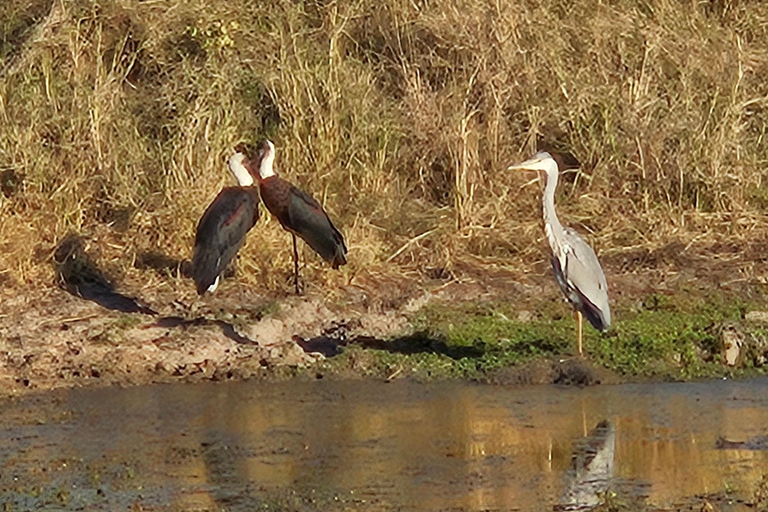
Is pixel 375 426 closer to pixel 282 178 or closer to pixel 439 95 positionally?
pixel 282 178

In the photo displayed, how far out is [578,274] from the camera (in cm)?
854

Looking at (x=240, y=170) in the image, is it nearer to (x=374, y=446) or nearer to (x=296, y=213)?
(x=296, y=213)

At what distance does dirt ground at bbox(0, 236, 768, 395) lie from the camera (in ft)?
28.1

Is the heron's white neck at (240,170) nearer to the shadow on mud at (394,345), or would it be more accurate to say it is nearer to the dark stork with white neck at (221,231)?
the dark stork with white neck at (221,231)

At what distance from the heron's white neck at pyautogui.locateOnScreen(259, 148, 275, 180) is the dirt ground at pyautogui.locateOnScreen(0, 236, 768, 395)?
0.78 meters

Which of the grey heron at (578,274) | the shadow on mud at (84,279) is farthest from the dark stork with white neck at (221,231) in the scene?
the grey heron at (578,274)

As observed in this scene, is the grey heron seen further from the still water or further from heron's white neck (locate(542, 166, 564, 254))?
the still water

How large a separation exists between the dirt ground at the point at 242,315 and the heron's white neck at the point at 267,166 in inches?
30.8

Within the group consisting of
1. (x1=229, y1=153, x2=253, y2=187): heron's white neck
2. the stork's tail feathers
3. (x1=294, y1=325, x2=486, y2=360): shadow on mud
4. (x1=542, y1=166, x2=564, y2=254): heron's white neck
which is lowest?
(x1=294, y1=325, x2=486, y2=360): shadow on mud

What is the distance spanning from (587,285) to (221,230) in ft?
6.81

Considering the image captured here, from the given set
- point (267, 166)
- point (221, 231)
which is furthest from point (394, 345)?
point (267, 166)

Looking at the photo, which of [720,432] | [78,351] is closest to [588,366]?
[720,432]

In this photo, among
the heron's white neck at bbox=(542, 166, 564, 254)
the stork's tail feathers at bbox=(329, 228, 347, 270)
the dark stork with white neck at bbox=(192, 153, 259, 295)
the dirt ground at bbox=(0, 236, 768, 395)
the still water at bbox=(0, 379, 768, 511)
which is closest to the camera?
the still water at bbox=(0, 379, 768, 511)

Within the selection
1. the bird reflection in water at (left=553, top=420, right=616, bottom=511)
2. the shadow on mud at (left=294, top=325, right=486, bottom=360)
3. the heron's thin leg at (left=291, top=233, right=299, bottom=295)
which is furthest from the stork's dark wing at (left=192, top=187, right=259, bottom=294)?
the bird reflection in water at (left=553, top=420, right=616, bottom=511)
